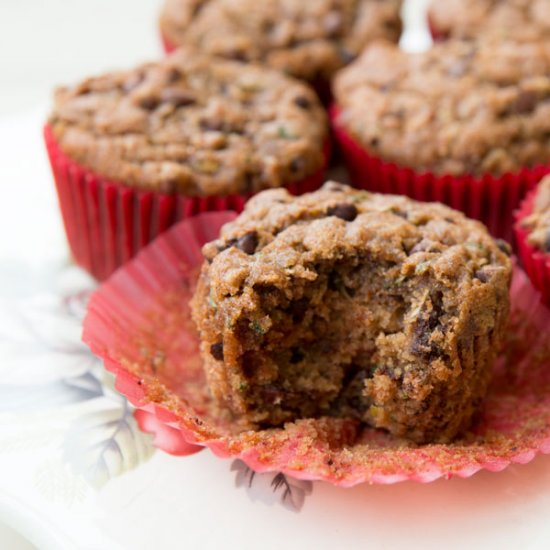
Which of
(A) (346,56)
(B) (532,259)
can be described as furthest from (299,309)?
(A) (346,56)

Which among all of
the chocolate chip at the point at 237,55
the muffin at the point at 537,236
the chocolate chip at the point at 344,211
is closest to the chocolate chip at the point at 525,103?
the muffin at the point at 537,236

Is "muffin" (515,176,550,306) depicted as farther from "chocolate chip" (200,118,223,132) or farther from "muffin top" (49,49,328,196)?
"chocolate chip" (200,118,223,132)

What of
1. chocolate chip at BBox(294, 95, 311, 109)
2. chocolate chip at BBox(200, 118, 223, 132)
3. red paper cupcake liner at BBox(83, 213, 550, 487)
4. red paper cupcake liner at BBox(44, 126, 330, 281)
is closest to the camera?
red paper cupcake liner at BBox(83, 213, 550, 487)

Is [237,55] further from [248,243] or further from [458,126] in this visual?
[248,243]

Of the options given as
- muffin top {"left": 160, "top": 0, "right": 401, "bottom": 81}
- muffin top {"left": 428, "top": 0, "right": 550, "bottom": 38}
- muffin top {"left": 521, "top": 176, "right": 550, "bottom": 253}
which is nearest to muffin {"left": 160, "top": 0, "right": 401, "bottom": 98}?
muffin top {"left": 160, "top": 0, "right": 401, "bottom": 81}

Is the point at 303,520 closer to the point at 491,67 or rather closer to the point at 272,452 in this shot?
the point at 272,452

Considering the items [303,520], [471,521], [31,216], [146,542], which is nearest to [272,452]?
[303,520]
